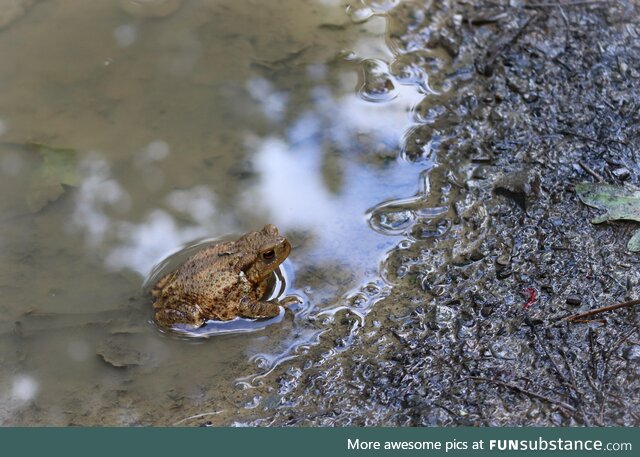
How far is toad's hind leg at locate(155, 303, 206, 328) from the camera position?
4629 millimetres

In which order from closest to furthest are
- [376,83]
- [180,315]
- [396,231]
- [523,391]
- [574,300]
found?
[523,391]
[574,300]
[180,315]
[396,231]
[376,83]

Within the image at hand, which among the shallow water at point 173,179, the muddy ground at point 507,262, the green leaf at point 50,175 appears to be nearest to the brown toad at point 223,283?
the shallow water at point 173,179

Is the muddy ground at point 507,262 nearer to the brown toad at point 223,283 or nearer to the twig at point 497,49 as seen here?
the twig at point 497,49

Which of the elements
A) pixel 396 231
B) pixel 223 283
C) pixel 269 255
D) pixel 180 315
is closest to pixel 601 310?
pixel 396 231

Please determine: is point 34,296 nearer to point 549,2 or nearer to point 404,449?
point 404,449

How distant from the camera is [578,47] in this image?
6.12 meters

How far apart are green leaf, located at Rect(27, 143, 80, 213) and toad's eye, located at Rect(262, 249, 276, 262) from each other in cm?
180

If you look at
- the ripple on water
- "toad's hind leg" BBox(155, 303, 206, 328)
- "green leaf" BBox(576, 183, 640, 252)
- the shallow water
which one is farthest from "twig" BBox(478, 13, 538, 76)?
"toad's hind leg" BBox(155, 303, 206, 328)

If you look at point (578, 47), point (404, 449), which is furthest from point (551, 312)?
point (578, 47)

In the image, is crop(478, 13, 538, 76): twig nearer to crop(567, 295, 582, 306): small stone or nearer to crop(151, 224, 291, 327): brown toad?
crop(567, 295, 582, 306): small stone

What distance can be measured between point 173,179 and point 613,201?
10.7 feet

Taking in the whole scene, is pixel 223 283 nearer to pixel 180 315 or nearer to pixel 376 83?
pixel 180 315

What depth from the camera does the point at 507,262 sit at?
15.3 ft

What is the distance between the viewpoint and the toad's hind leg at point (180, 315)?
463 cm
